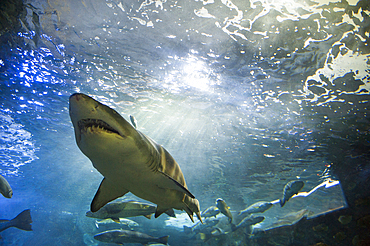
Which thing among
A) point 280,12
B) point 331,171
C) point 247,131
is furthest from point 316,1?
point 331,171

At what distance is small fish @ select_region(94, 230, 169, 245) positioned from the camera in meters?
7.67

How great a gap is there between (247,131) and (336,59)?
5.94 m

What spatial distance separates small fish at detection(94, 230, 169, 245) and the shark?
570cm

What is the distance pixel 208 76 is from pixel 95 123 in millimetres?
7274

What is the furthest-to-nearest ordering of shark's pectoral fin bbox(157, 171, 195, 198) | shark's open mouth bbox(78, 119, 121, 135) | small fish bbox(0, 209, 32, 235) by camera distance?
small fish bbox(0, 209, 32, 235) → shark's pectoral fin bbox(157, 171, 195, 198) → shark's open mouth bbox(78, 119, 121, 135)

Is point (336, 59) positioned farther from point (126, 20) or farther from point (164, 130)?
point (164, 130)

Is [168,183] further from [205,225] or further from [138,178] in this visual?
[205,225]

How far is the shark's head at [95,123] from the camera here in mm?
1912

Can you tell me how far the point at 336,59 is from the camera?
22.2 feet

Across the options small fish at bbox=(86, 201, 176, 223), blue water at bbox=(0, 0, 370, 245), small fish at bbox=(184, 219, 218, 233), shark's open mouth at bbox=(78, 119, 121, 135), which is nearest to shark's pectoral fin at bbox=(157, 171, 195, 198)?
shark's open mouth at bbox=(78, 119, 121, 135)

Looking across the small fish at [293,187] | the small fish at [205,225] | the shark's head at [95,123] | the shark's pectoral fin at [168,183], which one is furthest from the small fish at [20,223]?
the small fish at [293,187]

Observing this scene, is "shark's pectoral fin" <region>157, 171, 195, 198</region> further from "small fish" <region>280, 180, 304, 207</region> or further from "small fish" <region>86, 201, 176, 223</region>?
"small fish" <region>280, 180, 304, 207</region>

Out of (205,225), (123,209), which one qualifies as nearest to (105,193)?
(123,209)

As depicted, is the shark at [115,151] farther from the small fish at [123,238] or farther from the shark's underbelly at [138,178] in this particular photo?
the small fish at [123,238]
